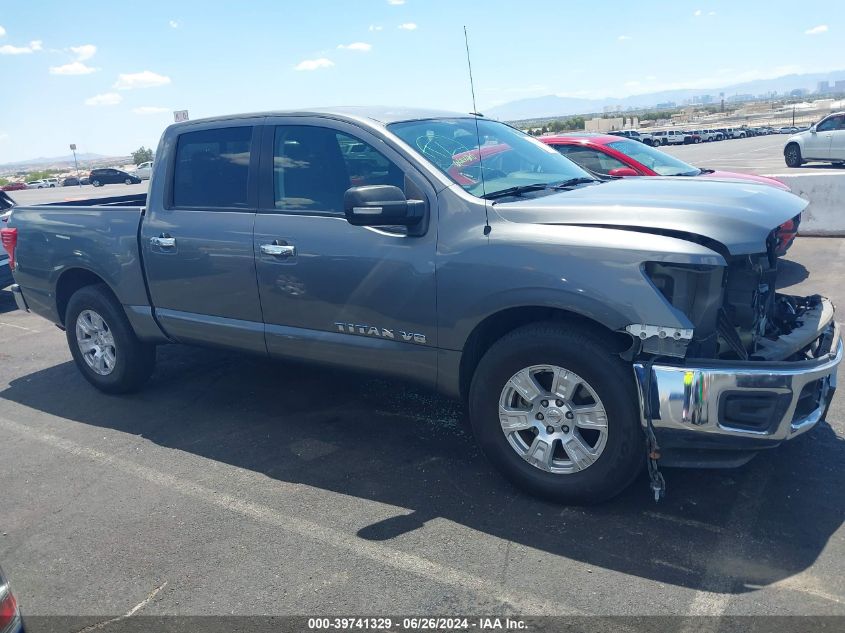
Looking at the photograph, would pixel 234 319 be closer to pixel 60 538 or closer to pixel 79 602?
pixel 60 538

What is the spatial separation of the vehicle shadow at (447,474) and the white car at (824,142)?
794 inches

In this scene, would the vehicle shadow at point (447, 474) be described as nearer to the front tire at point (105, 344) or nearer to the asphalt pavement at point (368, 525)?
the asphalt pavement at point (368, 525)

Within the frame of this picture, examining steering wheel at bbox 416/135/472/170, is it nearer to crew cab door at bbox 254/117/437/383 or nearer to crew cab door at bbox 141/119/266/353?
crew cab door at bbox 254/117/437/383

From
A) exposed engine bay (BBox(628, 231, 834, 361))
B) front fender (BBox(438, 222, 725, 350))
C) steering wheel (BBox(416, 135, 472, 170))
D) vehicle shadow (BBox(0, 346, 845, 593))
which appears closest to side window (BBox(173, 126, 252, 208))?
steering wheel (BBox(416, 135, 472, 170))

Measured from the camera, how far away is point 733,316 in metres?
3.51

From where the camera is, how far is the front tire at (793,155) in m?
22.3

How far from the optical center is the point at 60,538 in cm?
373

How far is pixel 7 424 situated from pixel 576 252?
14.1ft

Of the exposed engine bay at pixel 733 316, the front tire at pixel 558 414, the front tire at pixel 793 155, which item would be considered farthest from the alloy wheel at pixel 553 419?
the front tire at pixel 793 155

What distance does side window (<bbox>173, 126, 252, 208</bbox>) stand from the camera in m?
4.73

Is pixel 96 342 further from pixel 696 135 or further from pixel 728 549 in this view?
pixel 696 135

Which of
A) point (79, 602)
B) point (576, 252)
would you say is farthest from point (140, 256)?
point (576, 252)

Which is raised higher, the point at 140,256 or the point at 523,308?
the point at 140,256

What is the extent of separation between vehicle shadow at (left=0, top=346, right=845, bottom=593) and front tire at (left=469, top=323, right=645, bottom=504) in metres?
0.18
